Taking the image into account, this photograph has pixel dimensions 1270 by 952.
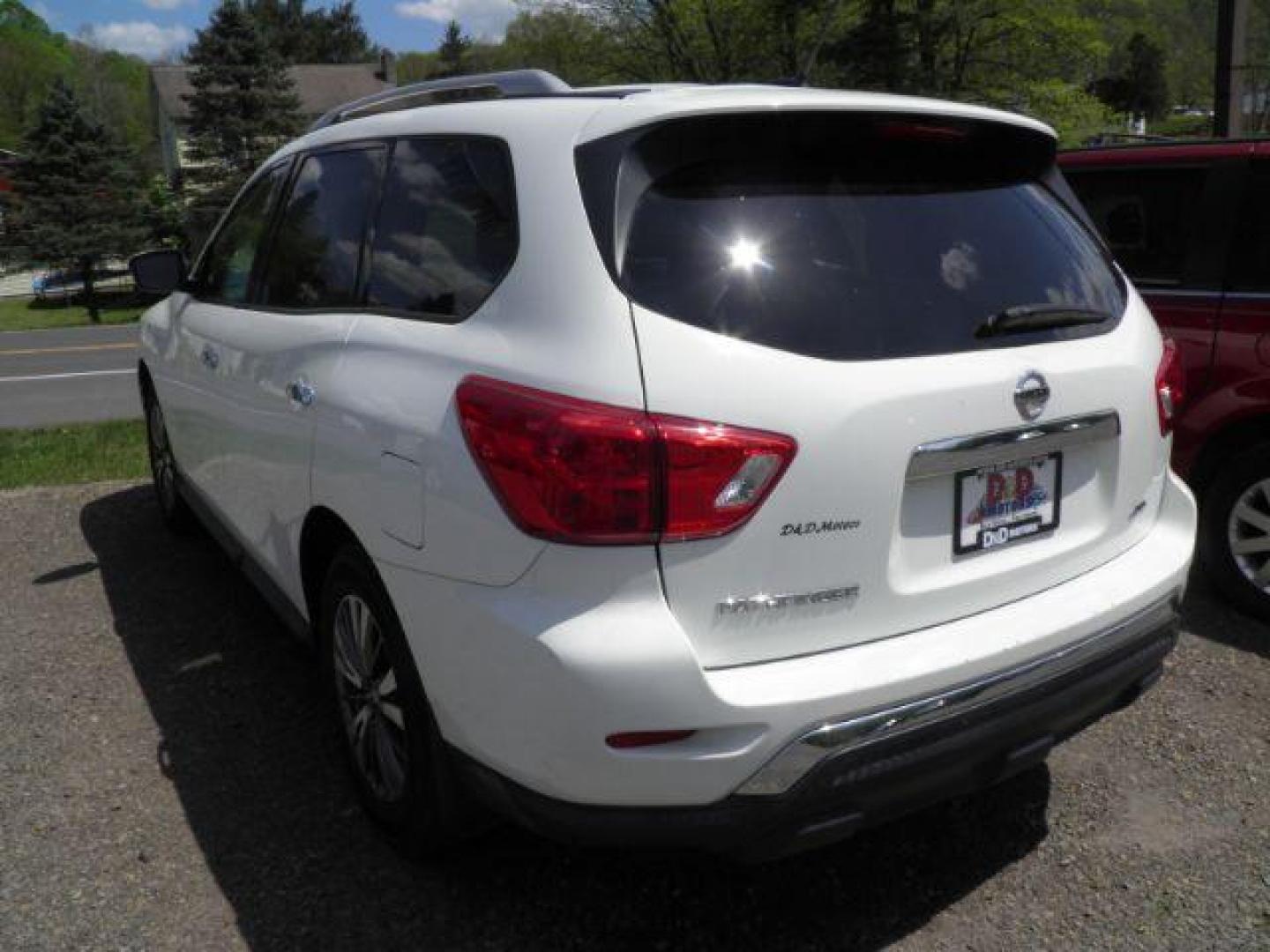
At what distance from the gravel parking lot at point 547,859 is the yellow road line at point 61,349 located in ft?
54.4

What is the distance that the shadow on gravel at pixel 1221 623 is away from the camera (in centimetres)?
419

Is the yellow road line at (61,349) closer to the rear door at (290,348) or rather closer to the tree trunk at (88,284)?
the tree trunk at (88,284)

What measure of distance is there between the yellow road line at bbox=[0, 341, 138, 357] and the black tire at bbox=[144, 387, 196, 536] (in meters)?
14.0

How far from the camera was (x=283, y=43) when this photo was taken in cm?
7944

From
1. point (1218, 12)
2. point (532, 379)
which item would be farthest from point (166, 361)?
point (1218, 12)

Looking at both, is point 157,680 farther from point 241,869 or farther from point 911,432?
point 911,432

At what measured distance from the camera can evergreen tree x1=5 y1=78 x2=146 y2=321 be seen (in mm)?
35719

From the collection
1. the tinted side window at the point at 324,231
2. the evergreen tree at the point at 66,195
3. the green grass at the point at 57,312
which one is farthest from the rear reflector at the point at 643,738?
the evergreen tree at the point at 66,195

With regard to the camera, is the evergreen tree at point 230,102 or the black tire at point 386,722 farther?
the evergreen tree at point 230,102

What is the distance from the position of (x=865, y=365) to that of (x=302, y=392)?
1.57 m

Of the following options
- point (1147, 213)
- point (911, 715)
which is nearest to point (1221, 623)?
point (1147, 213)

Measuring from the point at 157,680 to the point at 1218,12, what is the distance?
9.84 m

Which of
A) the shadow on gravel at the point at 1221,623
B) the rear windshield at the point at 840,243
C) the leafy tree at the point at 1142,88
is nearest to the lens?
the rear windshield at the point at 840,243

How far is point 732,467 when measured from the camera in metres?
2.04
